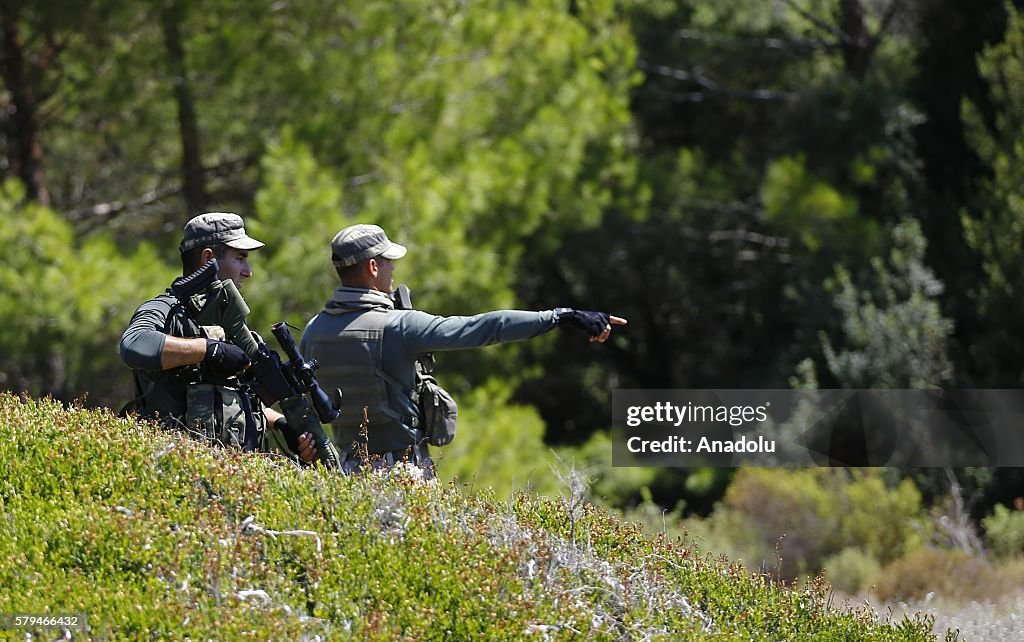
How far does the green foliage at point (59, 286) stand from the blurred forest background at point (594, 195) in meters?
0.02

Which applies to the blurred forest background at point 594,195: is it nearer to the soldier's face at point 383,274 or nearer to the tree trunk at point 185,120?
the tree trunk at point 185,120

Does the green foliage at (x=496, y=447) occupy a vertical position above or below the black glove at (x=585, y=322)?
below

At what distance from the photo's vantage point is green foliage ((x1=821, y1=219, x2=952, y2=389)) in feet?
48.3

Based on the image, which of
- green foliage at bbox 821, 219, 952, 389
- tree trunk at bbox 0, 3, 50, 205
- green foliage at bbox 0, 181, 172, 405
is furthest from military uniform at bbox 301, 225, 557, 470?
green foliage at bbox 821, 219, 952, 389

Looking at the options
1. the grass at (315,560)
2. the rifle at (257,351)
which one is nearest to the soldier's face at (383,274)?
the rifle at (257,351)

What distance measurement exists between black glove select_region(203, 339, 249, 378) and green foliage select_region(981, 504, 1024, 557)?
27.1ft

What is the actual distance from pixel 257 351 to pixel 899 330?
→ 10.8 metres

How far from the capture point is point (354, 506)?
5.09 meters

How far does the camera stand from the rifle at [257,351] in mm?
5160

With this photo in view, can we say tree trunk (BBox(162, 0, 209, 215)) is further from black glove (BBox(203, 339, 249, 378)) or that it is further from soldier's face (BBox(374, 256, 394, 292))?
black glove (BBox(203, 339, 249, 378))

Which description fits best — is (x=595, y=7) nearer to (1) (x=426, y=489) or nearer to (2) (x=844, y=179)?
(2) (x=844, y=179)

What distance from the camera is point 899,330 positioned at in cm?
1484

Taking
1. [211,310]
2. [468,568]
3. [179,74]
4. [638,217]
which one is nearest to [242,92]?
[179,74]

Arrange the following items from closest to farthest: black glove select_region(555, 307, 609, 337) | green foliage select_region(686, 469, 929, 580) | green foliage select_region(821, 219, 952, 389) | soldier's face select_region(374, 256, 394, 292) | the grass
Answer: the grass → black glove select_region(555, 307, 609, 337) → soldier's face select_region(374, 256, 394, 292) → green foliage select_region(686, 469, 929, 580) → green foliage select_region(821, 219, 952, 389)
